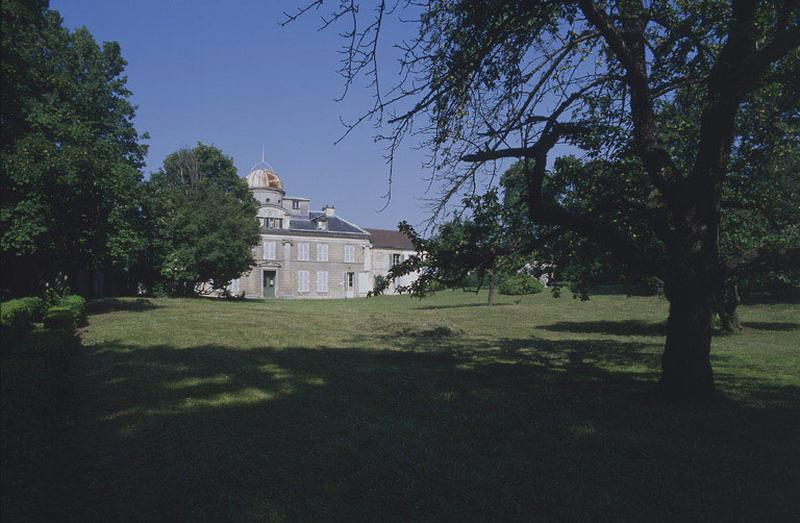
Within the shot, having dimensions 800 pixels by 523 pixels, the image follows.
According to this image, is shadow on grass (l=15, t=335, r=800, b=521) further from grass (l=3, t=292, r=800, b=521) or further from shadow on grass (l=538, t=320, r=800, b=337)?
shadow on grass (l=538, t=320, r=800, b=337)

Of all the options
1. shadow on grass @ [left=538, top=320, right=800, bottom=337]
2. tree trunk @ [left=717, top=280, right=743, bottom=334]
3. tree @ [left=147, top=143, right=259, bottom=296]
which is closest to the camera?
Result: tree trunk @ [left=717, top=280, right=743, bottom=334]

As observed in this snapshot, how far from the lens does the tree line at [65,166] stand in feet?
57.1

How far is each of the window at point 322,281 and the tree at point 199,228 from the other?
12269mm

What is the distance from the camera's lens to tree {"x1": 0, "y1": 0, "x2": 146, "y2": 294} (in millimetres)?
17281

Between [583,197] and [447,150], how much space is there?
10.2ft

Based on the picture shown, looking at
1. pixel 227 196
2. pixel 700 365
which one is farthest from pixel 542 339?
pixel 227 196

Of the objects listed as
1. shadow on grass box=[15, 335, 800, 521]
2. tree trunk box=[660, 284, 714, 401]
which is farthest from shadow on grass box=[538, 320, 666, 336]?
tree trunk box=[660, 284, 714, 401]

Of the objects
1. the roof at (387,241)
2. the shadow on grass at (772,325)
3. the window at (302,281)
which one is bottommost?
the shadow on grass at (772,325)

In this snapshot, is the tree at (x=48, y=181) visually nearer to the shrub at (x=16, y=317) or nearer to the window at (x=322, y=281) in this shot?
the shrub at (x=16, y=317)

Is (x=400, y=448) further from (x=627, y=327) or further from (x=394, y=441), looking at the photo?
(x=627, y=327)

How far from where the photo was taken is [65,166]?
17.8 m

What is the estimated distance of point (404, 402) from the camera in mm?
7449

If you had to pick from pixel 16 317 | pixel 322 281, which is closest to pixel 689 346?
pixel 16 317

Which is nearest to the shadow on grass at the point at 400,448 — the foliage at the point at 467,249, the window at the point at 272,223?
the foliage at the point at 467,249
